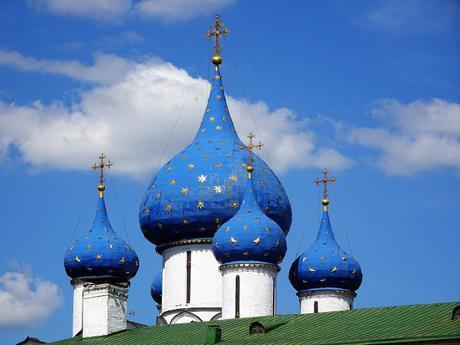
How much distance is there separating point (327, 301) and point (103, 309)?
7691 millimetres

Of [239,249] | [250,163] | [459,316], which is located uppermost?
[250,163]

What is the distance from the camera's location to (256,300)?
5112cm

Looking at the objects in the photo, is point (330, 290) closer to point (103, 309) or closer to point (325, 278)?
point (325, 278)

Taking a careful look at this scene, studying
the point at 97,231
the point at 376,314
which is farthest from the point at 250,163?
the point at 376,314

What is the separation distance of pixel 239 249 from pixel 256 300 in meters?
1.68

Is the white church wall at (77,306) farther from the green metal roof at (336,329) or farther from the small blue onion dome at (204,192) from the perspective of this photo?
the green metal roof at (336,329)

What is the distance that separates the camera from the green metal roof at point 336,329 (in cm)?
4100

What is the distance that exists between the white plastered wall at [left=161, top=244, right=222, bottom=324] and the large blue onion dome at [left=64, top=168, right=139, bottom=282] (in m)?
1.33

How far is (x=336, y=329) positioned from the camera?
4338 centimetres

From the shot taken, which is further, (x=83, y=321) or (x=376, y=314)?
(x=83, y=321)

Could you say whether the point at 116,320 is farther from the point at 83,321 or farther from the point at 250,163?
the point at 250,163

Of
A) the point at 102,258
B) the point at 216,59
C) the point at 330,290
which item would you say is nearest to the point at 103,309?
the point at 102,258

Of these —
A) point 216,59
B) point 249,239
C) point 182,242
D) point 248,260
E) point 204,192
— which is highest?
point 216,59

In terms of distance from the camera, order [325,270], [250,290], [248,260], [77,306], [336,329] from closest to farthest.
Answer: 1. [336,329]
2. [250,290]
3. [248,260]
4. [325,270]
5. [77,306]
